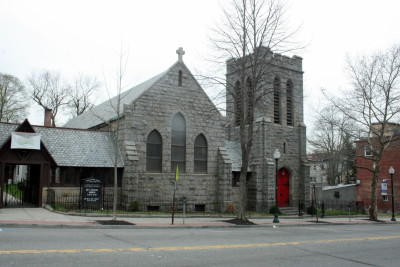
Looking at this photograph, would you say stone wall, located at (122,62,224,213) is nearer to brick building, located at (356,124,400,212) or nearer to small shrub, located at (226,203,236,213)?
small shrub, located at (226,203,236,213)

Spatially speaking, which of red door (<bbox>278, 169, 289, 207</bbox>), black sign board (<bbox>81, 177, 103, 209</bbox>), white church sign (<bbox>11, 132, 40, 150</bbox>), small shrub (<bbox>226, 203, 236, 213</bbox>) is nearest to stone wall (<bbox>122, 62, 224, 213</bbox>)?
small shrub (<bbox>226, 203, 236, 213</bbox>)

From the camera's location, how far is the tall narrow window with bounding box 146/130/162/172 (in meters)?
27.8

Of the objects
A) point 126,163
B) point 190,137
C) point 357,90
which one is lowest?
point 126,163

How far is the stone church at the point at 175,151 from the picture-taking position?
25891mm

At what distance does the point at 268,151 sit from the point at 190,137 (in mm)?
7306

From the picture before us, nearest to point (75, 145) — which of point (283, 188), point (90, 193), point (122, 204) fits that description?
point (122, 204)

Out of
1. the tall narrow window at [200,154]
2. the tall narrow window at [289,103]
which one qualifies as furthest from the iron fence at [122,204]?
the tall narrow window at [289,103]

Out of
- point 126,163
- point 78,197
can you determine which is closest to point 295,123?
point 126,163

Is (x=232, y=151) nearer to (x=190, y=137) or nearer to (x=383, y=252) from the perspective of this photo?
(x=190, y=137)

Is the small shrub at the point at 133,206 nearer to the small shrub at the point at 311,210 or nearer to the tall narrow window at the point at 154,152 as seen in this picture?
the tall narrow window at the point at 154,152

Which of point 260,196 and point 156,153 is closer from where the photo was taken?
point 156,153

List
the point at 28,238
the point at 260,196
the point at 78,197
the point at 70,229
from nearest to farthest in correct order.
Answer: the point at 28,238 < the point at 70,229 < the point at 78,197 < the point at 260,196

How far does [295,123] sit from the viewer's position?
118ft

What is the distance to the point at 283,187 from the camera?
113 ft
